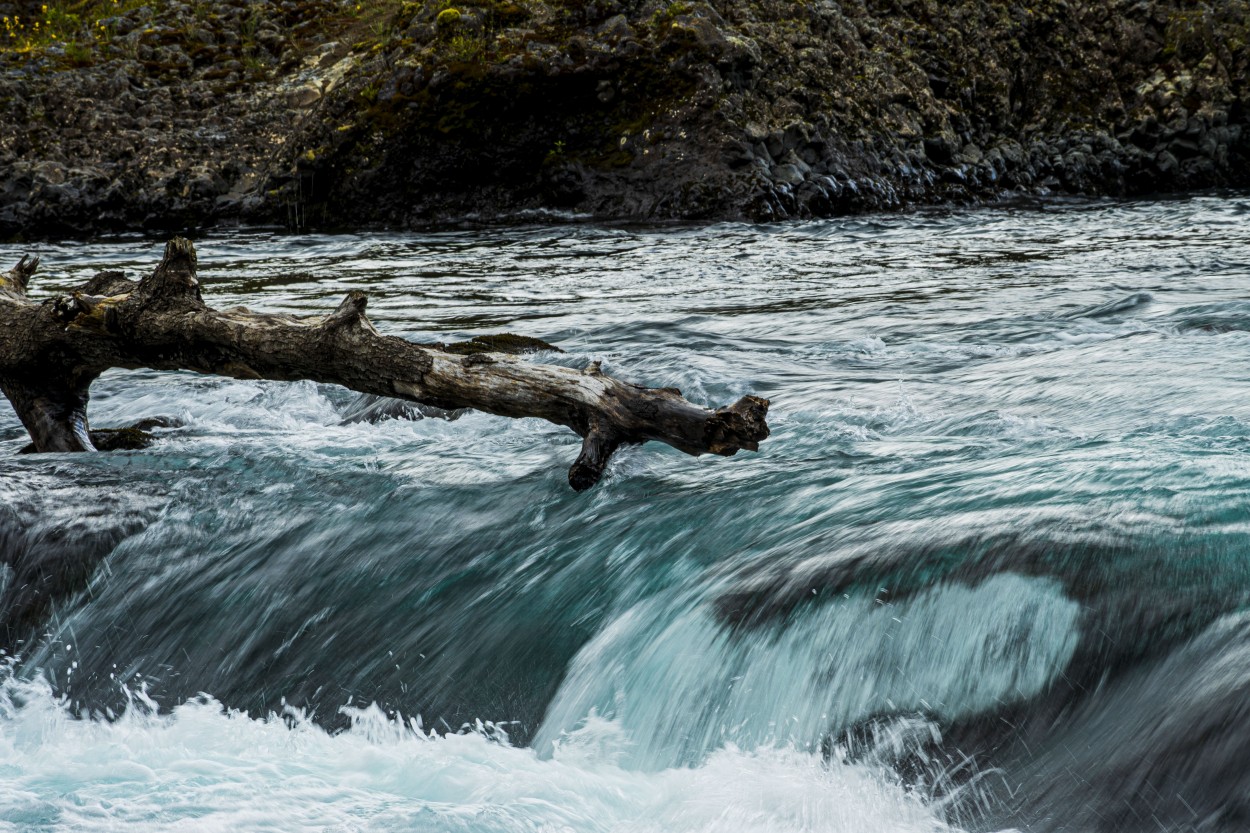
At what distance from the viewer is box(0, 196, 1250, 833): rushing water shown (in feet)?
8.30

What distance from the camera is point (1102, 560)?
2.89m

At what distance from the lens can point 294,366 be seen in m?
4.26

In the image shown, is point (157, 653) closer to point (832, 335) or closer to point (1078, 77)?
point (832, 335)

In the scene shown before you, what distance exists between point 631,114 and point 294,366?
11.5 m

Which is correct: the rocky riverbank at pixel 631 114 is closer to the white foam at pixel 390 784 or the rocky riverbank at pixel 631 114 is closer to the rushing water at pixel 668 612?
the rushing water at pixel 668 612

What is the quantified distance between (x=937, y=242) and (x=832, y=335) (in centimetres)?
525

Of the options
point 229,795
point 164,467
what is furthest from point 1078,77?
point 229,795

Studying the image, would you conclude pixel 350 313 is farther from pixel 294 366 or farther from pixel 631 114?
pixel 631 114

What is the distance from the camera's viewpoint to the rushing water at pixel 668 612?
2531 mm

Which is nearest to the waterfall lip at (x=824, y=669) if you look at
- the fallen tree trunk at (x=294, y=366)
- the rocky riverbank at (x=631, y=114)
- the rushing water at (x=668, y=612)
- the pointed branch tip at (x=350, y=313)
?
the rushing water at (x=668, y=612)

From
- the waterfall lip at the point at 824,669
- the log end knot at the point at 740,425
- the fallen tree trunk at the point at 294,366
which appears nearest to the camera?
the waterfall lip at the point at 824,669

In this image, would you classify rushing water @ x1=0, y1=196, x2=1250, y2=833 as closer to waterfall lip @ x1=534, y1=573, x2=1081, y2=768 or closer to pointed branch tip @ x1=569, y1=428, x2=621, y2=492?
waterfall lip @ x1=534, y1=573, x2=1081, y2=768

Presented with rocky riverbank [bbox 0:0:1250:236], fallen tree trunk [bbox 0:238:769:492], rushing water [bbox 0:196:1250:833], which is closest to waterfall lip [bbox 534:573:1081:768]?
rushing water [bbox 0:196:1250:833]

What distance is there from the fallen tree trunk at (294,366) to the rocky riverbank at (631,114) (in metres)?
10.5
